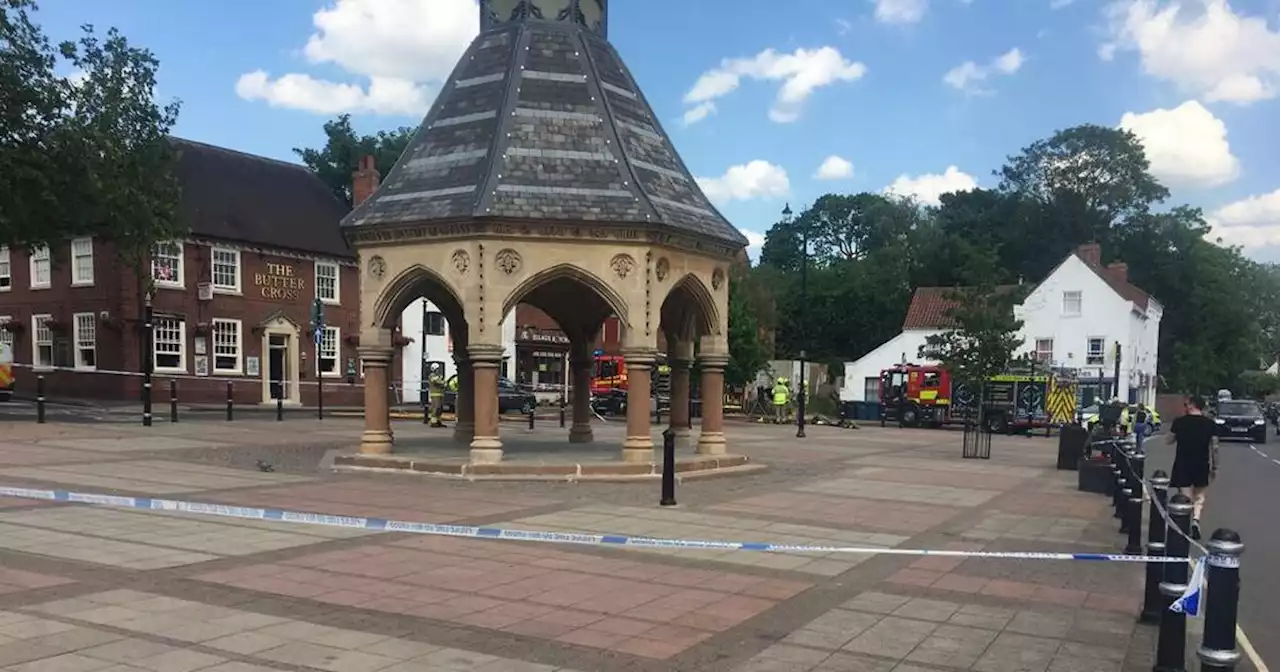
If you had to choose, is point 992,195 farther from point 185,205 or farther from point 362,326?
point 362,326

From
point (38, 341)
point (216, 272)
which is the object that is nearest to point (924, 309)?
point (216, 272)

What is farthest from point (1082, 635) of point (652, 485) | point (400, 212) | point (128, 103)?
point (128, 103)

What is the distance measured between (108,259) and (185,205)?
11.3 ft

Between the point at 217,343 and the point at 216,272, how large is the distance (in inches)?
106

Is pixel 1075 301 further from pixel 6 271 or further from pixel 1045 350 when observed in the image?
pixel 6 271

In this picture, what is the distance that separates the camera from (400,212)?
50.9ft

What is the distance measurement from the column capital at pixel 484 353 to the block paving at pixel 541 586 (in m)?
2.07

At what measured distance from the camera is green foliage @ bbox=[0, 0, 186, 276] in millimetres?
22516

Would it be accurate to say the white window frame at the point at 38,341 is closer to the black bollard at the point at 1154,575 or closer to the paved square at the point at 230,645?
the paved square at the point at 230,645

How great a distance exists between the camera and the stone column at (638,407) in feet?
50.0

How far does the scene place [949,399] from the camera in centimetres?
3962

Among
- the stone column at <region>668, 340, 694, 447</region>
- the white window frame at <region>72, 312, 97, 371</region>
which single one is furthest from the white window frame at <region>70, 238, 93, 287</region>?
the stone column at <region>668, 340, 694, 447</region>

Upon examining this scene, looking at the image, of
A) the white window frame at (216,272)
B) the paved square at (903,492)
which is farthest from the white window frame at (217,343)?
the paved square at (903,492)

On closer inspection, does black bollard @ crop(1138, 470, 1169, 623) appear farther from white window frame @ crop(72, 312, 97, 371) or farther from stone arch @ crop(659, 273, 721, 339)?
white window frame @ crop(72, 312, 97, 371)
